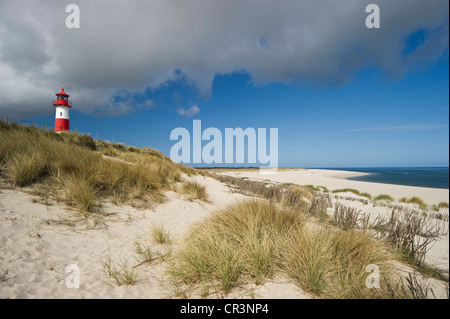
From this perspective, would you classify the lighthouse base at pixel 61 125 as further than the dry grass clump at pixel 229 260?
Yes

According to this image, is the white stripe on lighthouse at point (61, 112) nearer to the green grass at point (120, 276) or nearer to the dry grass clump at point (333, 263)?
the green grass at point (120, 276)

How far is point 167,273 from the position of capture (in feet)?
8.93

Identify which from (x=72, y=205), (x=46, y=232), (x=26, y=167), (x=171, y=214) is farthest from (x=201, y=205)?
(x=26, y=167)

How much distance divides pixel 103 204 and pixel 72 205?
2.35ft

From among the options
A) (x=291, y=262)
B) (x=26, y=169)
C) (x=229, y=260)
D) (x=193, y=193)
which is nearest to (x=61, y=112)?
(x=26, y=169)

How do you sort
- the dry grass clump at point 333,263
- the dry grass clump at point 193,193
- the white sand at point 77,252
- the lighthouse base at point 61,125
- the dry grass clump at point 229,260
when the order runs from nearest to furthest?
the dry grass clump at point 333,263, the white sand at point 77,252, the dry grass clump at point 229,260, the dry grass clump at point 193,193, the lighthouse base at point 61,125

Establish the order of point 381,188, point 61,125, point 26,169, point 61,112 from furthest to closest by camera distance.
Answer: point 61,112, point 61,125, point 381,188, point 26,169

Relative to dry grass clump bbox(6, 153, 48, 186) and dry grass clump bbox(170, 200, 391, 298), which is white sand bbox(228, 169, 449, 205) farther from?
dry grass clump bbox(6, 153, 48, 186)

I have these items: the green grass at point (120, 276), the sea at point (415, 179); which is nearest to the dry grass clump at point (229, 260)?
the green grass at point (120, 276)

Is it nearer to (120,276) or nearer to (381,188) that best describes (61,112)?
(120,276)

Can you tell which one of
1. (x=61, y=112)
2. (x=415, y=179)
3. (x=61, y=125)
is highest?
(x=61, y=112)

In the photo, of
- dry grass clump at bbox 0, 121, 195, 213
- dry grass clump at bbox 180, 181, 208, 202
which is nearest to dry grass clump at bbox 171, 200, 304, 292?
dry grass clump at bbox 0, 121, 195, 213
